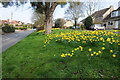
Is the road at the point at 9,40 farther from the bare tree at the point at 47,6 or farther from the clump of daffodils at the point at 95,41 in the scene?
the clump of daffodils at the point at 95,41

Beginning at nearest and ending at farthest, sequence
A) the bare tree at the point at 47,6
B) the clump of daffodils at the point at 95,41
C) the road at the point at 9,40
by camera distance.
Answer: the clump of daffodils at the point at 95,41, the road at the point at 9,40, the bare tree at the point at 47,6

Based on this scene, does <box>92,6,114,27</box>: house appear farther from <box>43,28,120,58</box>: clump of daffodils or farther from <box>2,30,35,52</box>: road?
<box>43,28,120,58</box>: clump of daffodils

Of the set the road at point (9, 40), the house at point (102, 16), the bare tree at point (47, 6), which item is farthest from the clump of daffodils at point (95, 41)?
the house at point (102, 16)

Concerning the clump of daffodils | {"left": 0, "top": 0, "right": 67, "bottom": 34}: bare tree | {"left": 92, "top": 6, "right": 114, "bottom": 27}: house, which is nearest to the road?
{"left": 0, "top": 0, "right": 67, "bottom": 34}: bare tree

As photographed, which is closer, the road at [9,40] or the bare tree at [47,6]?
the road at [9,40]

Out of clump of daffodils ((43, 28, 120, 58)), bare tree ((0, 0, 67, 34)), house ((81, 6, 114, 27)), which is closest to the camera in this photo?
clump of daffodils ((43, 28, 120, 58))

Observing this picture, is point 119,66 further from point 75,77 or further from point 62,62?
point 62,62

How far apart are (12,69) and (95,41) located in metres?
3.35

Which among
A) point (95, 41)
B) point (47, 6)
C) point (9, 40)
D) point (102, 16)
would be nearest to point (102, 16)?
point (102, 16)

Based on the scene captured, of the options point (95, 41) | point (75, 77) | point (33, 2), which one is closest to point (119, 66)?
point (75, 77)

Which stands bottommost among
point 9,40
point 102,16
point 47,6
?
point 9,40

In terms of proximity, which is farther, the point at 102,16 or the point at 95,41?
the point at 102,16

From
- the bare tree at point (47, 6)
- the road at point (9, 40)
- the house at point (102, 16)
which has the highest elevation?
the house at point (102, 16)

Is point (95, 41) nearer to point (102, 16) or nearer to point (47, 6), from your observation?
point (47, 6)
